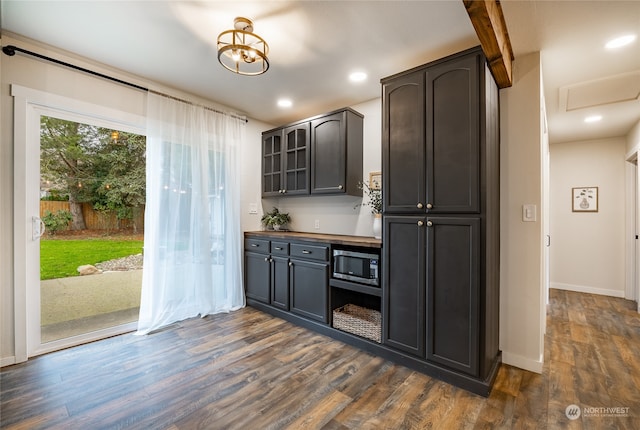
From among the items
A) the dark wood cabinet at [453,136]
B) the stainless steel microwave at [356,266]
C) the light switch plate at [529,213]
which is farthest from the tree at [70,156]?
the light switch plate at [529,213]

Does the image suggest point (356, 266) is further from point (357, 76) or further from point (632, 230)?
point (632, 230)

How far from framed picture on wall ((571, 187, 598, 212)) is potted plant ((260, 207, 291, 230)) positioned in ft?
15.8

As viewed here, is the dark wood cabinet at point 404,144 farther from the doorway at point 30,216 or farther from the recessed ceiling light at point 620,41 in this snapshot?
the doorway at point 30,216

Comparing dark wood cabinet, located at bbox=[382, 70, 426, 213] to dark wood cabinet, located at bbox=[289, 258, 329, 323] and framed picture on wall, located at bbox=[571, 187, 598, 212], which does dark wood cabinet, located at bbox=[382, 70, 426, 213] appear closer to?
dark wood cabinet, located at bbox=[289, 258, 329, 323]

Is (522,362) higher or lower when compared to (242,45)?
lower

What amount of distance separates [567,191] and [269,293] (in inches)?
207

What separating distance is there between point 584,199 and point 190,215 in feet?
20.0

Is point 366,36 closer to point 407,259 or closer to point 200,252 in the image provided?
point 407,259

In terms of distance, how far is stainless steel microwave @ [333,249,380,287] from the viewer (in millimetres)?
2547

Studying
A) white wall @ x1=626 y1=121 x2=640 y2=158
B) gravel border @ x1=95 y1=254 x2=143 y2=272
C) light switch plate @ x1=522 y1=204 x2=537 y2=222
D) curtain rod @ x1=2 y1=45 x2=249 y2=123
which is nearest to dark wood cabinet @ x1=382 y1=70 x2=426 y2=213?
light switch plate @ x1=522 y1=204 x2=537 y2=222

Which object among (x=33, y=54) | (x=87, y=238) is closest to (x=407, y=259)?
(x=87, y=238)

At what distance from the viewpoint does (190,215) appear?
10.6ft

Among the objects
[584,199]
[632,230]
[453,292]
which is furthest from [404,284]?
[584,199]

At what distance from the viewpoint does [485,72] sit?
196 cm
